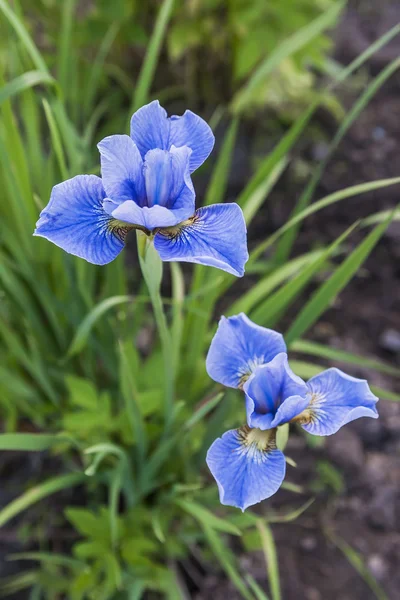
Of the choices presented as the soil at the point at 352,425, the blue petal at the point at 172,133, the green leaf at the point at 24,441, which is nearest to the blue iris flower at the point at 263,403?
the blue petal at the point at 172,133

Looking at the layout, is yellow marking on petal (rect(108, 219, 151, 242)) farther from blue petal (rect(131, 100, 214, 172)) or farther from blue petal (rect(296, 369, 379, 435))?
blue petal (rect(296, 369, 379, 435))

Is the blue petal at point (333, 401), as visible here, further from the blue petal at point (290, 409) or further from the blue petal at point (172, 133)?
the blue petal at point (172, 133)

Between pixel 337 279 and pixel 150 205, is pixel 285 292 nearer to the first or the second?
pixel 337 279

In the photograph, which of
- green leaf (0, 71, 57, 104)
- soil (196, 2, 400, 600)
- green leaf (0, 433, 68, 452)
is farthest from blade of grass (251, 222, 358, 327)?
soil (196, 2, 400, 600)

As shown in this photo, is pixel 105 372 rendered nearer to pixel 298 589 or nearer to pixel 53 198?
pixel 298 589

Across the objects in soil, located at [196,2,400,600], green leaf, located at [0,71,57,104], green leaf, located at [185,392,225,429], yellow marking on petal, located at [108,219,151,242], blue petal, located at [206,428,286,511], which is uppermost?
green leaf, located at [0,71,57,104]

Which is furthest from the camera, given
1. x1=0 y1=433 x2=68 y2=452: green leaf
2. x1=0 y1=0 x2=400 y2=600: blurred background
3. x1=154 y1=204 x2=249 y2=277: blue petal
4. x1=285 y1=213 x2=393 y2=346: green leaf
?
x1=0 y1=0 x2=400 y2=600: blurred background
